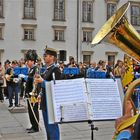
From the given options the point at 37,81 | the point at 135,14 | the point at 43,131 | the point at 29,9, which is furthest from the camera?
the point at 135,14

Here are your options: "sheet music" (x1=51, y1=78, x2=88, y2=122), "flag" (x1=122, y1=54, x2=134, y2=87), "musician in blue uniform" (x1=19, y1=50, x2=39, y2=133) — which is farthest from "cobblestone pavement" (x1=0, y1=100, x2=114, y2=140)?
"sheet music" (x1=51, y1=78, x2=88, y2=122)

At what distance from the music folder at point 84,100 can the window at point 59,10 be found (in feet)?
119

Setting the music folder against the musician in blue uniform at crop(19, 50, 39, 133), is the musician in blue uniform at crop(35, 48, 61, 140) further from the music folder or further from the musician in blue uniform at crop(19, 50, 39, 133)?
the musician in blue uniform at crop(19, 50, 39, 133)

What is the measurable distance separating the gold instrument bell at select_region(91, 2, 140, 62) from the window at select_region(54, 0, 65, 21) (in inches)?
1462

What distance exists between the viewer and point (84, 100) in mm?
3959

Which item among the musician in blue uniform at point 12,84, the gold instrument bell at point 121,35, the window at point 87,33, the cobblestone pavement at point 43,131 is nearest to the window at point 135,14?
the window at point 87,33

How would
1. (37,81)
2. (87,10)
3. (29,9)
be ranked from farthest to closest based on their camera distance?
1. (87,10)
2. (29,9)
3. (37,81)

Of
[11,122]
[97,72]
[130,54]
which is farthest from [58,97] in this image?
[97,72]

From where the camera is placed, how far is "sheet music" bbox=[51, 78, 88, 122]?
13.1 feet

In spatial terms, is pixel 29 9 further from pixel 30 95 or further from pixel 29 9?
pixel 30 95

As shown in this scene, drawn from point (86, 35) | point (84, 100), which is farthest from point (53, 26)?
point (84, 100)

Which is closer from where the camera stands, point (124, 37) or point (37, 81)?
point (124, 37)

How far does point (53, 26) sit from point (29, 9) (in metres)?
2.93

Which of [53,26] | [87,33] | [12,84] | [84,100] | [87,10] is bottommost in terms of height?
[12,84]
